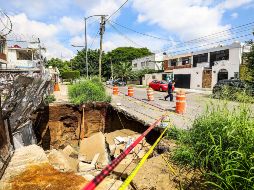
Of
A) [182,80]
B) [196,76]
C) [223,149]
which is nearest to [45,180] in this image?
[223,149]

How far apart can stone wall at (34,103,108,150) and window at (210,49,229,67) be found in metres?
25.0

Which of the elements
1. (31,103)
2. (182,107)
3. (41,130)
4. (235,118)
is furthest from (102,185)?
(41,130)

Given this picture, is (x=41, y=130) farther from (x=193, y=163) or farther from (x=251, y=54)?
(x=251, y=54)

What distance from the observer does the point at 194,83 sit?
39594 mm

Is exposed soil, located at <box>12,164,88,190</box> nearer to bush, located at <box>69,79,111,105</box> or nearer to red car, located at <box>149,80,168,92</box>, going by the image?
bush, located at <box>69,79,111,105</box>

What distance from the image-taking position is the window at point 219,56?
1390 inches

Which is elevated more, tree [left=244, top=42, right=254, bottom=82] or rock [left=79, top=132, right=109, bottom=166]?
tree [left=244, top=42, right=254, bottom=82]

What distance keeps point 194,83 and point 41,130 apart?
29.4m

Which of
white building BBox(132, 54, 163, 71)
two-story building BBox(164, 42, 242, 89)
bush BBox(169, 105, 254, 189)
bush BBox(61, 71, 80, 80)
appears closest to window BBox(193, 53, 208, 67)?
two-story building BBox(164, 42, 242, 89)

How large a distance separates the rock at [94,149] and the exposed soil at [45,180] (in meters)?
4.97

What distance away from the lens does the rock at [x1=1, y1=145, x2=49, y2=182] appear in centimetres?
485

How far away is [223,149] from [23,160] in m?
4.02

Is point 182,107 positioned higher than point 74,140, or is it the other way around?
point 182,107

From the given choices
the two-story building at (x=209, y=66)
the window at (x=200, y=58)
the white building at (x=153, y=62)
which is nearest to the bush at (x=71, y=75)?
the white building at (x=153, y=62)
